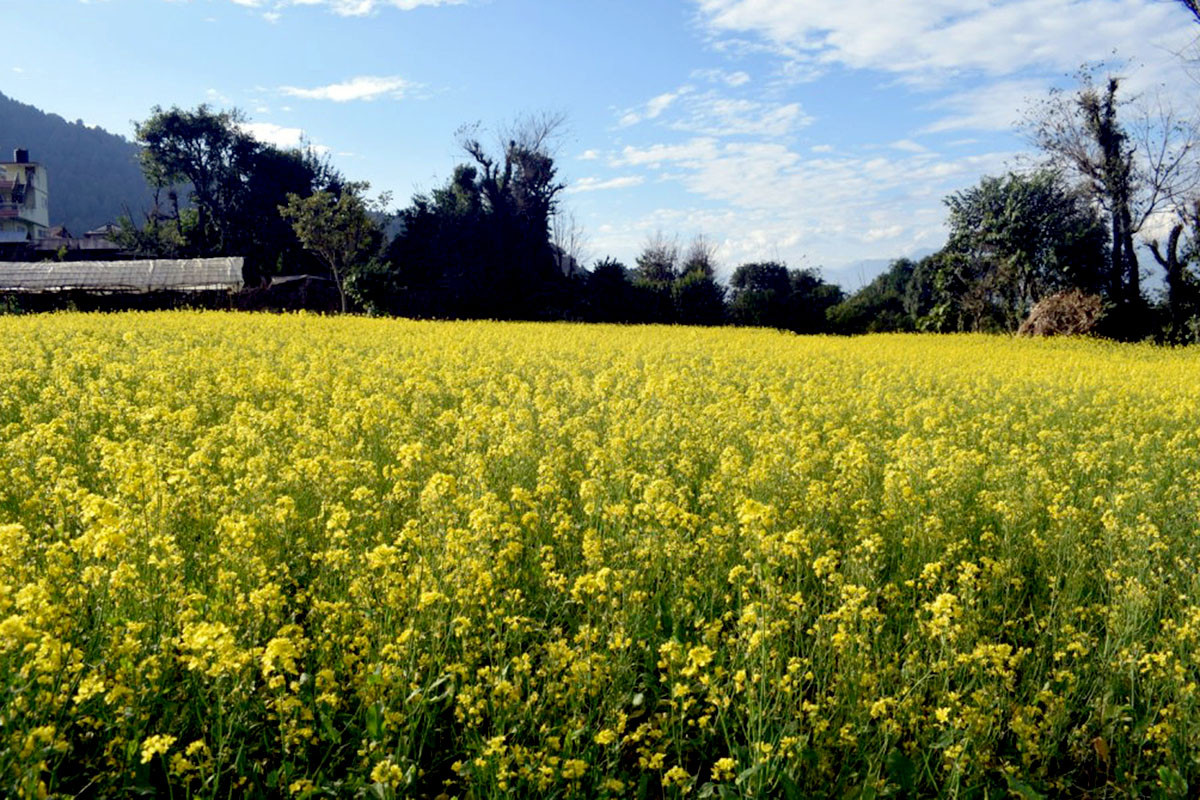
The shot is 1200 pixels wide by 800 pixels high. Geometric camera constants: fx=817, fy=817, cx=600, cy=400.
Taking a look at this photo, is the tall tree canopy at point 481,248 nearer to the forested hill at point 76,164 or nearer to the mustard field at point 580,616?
the mustard field at point 580,616

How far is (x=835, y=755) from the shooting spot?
3154 mm

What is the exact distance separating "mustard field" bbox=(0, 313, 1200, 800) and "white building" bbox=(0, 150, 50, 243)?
70.3m

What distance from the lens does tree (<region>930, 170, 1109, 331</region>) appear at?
28.9 meters

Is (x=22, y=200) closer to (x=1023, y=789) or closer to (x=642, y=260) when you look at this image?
(x=642, y=260)

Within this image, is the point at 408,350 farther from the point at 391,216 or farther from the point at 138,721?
the point at 391,216

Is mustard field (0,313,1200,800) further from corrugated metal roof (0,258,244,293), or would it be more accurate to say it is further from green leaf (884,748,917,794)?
corrugated metal roof (0,258,244,293)

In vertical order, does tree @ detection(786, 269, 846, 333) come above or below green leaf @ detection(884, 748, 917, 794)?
above

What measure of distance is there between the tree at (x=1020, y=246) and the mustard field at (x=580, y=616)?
2485cm

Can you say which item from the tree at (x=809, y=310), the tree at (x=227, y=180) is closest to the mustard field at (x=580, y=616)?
the tree at (x=809, y=310)

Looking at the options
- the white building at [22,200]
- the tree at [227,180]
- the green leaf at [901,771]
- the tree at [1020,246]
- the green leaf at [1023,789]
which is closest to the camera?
the green leaf at [1023,789]

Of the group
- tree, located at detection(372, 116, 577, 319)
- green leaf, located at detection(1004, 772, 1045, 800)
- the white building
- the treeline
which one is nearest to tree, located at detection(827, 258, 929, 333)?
the treeline

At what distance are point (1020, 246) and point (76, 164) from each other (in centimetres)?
10770

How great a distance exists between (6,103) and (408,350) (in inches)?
4607

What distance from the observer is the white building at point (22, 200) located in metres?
63.2
